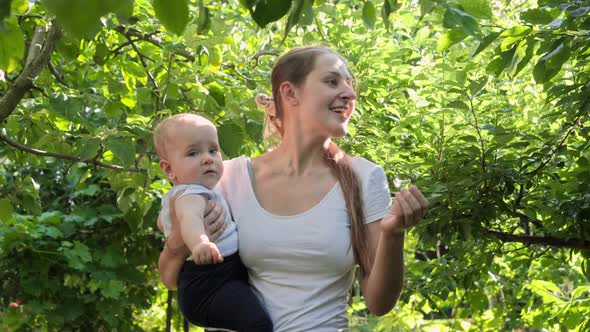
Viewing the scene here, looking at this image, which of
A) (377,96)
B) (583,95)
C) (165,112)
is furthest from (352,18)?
(583,95)

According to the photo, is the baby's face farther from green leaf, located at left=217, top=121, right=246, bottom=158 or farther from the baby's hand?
green leaf, located at left=217, top=121, right=246, bottom=158

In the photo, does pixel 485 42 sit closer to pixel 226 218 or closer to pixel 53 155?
pixel 226 218

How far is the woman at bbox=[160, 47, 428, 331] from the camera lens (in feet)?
7.69

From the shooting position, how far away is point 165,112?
12.2ft

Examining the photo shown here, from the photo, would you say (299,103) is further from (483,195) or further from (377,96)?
(377,96)

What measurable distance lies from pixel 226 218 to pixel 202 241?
155 millimetres

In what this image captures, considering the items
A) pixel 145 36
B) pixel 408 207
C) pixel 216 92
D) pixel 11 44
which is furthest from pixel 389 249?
pixel 145 36

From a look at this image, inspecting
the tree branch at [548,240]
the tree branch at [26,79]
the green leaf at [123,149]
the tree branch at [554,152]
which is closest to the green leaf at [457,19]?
the tree branch at [554,152]

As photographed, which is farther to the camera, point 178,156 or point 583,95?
point 583,95

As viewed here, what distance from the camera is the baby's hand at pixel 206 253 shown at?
89.8 inches

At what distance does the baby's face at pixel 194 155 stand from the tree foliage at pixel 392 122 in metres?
0.30

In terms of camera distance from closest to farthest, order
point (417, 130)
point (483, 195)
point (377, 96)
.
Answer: point (483, 195) < point (417, 130) < point (377, 96)

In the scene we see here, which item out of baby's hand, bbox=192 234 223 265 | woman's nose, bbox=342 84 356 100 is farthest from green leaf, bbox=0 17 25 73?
woman's nose, bbox=342 84 356 100

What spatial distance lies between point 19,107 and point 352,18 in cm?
161
